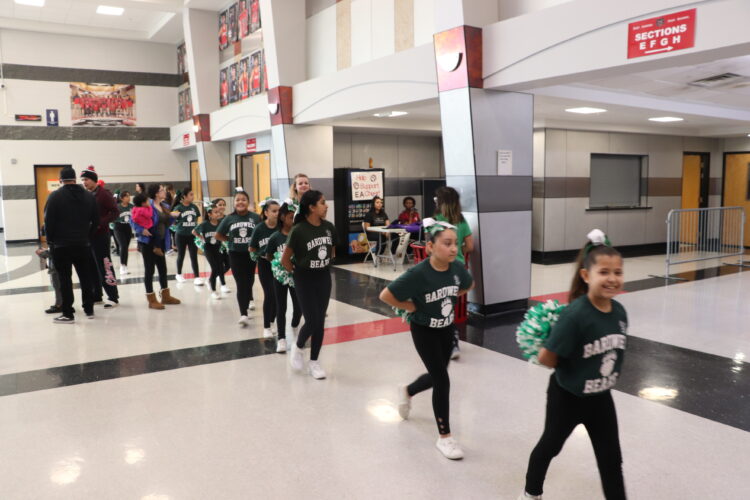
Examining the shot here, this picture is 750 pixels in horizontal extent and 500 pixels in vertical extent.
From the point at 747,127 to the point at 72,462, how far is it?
40.4 feet

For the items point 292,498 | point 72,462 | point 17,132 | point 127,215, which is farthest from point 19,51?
point 292,498

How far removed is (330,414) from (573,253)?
871 cm

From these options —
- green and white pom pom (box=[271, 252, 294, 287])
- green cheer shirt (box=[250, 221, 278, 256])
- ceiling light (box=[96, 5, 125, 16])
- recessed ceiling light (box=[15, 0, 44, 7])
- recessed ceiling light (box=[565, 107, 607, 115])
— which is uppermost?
ceiling light (box=[96, 5, 125, 16])

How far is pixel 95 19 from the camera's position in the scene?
14.8m

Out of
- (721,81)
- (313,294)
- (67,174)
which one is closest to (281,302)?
(313,294)

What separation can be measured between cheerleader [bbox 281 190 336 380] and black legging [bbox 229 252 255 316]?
1595mm

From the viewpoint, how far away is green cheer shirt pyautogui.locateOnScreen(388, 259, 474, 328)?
307 centimetres

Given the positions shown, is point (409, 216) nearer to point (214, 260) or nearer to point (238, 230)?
point (214, 260)

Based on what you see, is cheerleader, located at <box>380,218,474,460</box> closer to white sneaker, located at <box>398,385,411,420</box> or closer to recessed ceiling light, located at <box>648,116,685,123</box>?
white sneaker, located at <box>398,385,411,420</box>

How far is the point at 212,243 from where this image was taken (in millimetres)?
7512

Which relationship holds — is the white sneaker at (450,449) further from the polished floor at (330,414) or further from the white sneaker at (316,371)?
the white sneaker at (316,371)

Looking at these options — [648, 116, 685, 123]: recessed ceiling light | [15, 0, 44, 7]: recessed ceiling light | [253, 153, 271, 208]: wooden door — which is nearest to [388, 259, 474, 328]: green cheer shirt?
[648, 116, 685, 123]: recessed ceiling light

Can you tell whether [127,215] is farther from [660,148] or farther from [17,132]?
[660,148]

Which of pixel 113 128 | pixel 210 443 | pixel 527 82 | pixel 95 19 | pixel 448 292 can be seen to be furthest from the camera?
pixel 113 128
